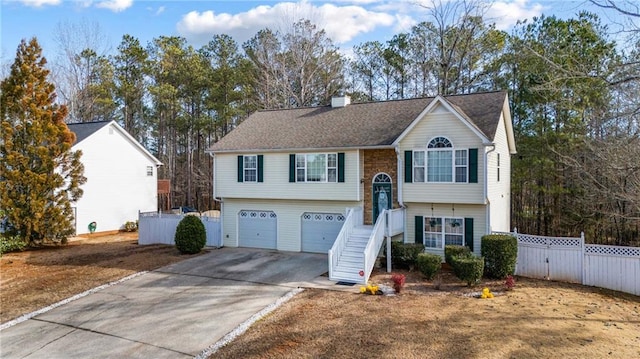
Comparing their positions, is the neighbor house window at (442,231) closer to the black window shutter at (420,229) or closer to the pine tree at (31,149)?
the black window shutter at (420,229)

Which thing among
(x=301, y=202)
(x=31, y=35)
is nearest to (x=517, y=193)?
(x=301, y=202)

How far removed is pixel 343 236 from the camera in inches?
591

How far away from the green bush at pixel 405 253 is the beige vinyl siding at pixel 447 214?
1029 millimetres

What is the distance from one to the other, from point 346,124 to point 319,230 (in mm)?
5155

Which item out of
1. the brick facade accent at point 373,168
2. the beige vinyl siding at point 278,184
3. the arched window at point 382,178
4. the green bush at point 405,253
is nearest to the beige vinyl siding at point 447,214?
the brick facade accent at point 373,168

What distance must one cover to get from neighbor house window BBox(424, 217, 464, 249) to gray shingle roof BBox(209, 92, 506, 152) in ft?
11.8

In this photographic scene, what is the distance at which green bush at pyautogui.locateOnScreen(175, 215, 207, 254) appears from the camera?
18.0 metres

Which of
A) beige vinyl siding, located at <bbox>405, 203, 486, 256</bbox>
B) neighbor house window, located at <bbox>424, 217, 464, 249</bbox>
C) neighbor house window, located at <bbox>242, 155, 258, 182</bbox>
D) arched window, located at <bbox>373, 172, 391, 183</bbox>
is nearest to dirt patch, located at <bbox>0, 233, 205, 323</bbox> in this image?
neighbor house window, located at <bbox>242, 155, 258, 182</bbox>

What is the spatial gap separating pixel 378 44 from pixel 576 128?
16.5 metres

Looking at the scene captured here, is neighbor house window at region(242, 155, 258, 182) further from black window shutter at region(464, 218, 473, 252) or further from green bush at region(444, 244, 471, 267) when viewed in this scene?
black window shutter at region(464, 218, 473, 252)

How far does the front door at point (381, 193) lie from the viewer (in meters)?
16.8

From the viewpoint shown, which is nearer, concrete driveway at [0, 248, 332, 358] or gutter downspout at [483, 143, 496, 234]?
concrete driveway at [0, 248, 332, 358]

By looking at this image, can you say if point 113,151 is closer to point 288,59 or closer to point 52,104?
point 52,104

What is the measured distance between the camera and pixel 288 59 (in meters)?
31.7
